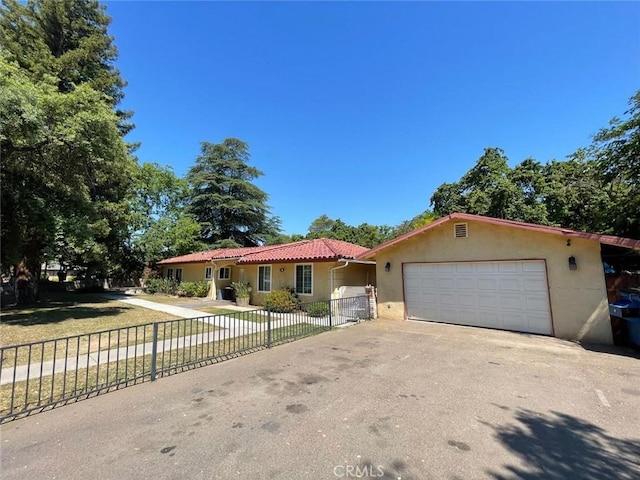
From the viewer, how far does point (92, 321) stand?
11375mm

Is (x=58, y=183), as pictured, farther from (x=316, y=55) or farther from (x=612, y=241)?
(x=612, y=241)

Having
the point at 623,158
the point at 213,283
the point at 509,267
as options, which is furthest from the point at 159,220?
the point at 623,158

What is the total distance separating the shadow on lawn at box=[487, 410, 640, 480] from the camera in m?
2.87

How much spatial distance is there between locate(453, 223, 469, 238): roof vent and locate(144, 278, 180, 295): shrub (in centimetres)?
2043

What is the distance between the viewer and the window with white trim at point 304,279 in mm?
14539

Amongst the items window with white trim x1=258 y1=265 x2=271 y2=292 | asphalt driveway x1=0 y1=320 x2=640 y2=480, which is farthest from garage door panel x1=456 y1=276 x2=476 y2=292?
window with white trim x1=258 y1=265 x2=271 y2=292

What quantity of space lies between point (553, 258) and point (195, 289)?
2011 centimetres

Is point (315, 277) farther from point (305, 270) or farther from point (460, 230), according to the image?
point (460, 230)

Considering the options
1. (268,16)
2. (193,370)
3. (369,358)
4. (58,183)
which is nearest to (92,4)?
(58,183)

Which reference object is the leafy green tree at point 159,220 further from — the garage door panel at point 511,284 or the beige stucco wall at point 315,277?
the garage door panel at point 511,284

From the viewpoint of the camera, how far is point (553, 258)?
8750 millimetres

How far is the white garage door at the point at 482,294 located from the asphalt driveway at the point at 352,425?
9.31 feet

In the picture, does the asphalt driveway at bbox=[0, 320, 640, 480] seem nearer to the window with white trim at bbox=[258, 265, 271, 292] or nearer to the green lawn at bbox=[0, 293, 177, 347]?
the green lawn at bbox=[0, 293, 177, 347]

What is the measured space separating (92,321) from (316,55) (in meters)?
13.8
